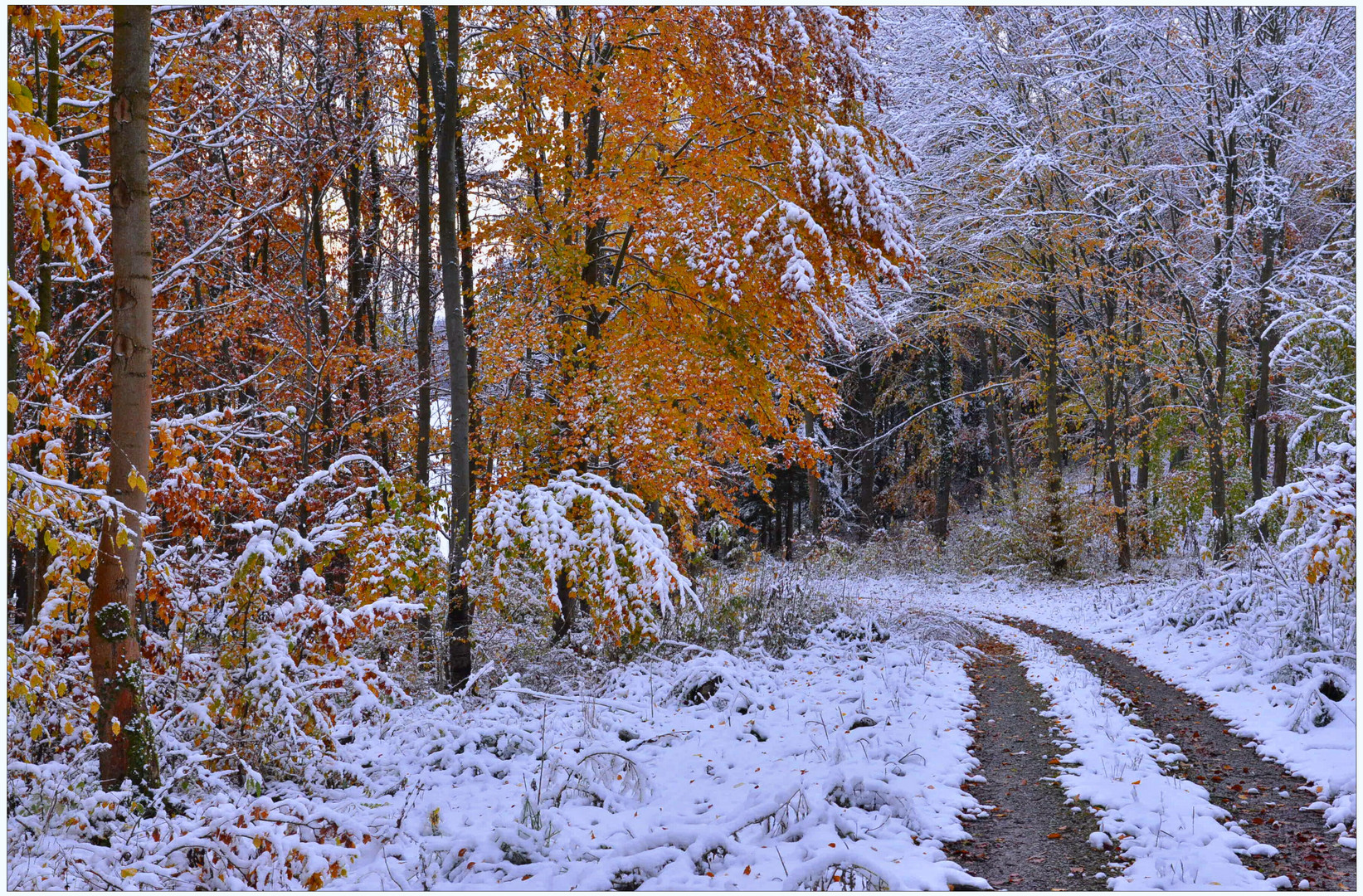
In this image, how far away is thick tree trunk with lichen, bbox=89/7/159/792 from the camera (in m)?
4.73

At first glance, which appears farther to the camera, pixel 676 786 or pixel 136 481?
pixel 676 786

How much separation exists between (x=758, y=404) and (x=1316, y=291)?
29.3 feet

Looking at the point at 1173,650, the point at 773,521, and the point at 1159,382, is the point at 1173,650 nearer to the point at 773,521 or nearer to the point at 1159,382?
the point at 1159,382

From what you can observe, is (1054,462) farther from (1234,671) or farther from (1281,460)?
(1234,671)

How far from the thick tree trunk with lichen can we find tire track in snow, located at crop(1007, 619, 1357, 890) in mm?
6229

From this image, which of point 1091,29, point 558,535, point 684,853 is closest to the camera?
point 684,853

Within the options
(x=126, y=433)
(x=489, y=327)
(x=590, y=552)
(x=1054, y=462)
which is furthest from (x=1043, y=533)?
(x=126, y=433)

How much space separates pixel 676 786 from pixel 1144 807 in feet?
9.52

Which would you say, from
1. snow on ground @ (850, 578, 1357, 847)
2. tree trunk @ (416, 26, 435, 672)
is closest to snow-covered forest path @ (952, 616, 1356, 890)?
snow on ground @ (850, 578, 1357, 847)

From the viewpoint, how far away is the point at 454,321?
300 inches

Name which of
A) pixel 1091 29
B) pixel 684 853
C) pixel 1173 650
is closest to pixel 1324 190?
pixel 1091 29

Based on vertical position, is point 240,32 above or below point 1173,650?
above

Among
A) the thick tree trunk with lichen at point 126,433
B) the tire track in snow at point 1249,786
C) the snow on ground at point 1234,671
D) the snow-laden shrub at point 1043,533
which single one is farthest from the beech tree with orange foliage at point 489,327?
the tire track in snow at point 1249,786

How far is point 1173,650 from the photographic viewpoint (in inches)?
363
